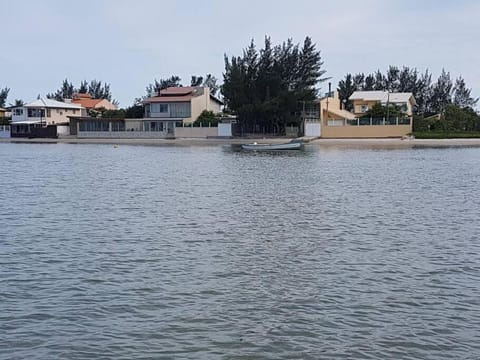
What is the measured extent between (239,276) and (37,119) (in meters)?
88.2

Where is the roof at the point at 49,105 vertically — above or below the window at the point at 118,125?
above

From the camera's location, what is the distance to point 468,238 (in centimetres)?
1497

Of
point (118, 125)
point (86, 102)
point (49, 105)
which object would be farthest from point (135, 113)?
point (86, 102)

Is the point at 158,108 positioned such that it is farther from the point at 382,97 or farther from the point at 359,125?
the point at 382,97

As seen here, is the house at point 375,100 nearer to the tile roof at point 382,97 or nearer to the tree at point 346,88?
the tile roof at point 382,97

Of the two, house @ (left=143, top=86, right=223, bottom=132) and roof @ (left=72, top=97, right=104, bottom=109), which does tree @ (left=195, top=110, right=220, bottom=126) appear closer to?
house @ (left=143, top=86, right=223, bottom=132)

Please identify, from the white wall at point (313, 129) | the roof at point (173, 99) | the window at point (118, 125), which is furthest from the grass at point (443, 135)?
the window at point (118, 125)

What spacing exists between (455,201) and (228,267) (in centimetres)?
1306

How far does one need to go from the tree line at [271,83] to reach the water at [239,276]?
169ft

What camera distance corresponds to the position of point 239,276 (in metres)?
11.4

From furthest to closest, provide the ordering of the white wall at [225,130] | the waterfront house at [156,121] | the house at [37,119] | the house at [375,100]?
1. the house at [37,119]
2. the house at [375,100]
3. the waterfront house at [156,121]
4. the white wall at [225,130]

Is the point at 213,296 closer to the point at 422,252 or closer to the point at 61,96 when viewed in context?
the point at 422,252

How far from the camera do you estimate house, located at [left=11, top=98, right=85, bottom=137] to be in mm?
91250

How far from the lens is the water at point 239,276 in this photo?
8148 mm
